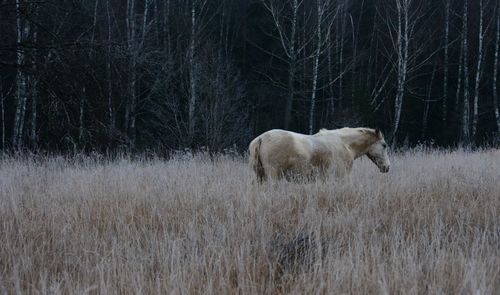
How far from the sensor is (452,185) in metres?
5.16

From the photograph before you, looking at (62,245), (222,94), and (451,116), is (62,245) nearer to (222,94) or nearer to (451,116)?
(222,94)

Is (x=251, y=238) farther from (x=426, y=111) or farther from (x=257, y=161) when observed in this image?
(x=426, y=111)

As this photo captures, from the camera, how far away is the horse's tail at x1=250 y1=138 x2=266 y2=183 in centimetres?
592

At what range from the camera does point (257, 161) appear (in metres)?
5.98

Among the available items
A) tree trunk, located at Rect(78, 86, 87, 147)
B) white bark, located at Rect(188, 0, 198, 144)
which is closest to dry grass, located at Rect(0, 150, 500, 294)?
tree trunk, located at Rect(78, 86, 87, 147)

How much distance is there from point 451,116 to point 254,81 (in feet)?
34.2

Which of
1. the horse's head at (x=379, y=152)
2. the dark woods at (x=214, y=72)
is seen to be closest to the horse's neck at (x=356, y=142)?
the horse's head at (x=379, y=152)

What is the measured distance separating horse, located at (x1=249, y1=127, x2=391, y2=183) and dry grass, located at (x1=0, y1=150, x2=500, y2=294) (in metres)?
0.51

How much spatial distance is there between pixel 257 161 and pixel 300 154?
61cm

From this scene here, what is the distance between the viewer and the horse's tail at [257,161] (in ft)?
19.4

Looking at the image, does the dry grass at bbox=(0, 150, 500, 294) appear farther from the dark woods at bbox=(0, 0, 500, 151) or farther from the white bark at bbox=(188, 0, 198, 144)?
the white bark at bbox=(188, 0, 198, 144)

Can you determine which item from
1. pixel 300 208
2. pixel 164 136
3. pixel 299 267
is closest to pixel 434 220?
pixel 300 208

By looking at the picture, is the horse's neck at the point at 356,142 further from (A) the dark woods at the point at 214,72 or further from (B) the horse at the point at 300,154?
(A) the dark woods at the point at 214,72

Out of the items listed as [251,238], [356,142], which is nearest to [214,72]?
[356,142]
